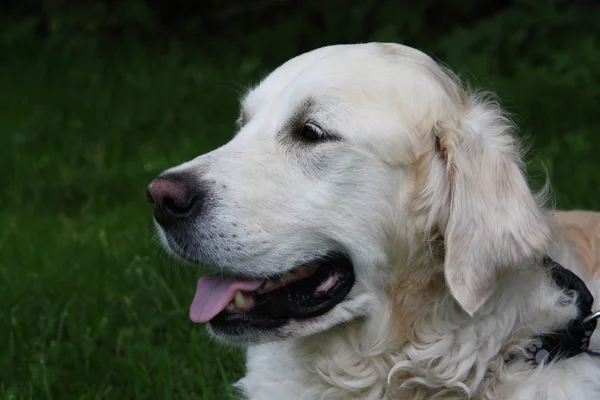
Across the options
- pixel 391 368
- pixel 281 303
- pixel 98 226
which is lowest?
pixel 98 226

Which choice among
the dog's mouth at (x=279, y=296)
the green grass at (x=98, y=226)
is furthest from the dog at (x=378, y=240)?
the green grass at (x=98, y=226)

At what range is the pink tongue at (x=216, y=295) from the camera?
10.4 ft

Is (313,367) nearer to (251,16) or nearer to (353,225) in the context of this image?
(353,225)

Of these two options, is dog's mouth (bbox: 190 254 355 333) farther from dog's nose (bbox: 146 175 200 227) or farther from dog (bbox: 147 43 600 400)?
dog's nose (bbox: 146 175 200 227)

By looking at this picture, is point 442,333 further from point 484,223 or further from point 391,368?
point 484,223

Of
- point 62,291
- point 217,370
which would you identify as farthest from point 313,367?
point 62,291

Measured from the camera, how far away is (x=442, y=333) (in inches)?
124

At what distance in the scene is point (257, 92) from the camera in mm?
3418

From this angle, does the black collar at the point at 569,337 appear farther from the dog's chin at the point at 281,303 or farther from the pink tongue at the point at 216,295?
the pink tongue at the point at 216,295

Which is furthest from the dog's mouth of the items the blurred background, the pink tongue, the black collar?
the blurred background

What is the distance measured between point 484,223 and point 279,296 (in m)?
0.67

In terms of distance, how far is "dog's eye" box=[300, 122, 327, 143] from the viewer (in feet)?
10.3

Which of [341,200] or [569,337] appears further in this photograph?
[569,337]

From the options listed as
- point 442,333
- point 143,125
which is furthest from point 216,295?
point 143,125
